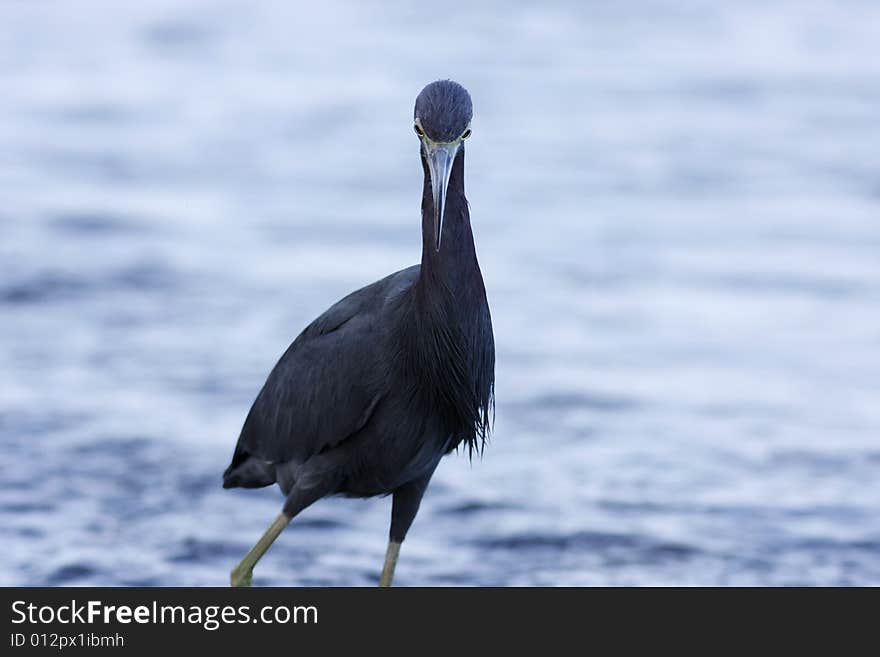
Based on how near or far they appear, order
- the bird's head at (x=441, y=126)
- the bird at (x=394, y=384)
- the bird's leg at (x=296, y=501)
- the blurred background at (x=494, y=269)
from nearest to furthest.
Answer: the bird's head at (x=441, y=126), the bird at (x=394, y=384), the bird's leg at (x=296, y=501), the blurred background at (x=494, y=269)

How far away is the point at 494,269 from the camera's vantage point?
40.8 feet

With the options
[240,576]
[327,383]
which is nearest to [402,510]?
[327,383]

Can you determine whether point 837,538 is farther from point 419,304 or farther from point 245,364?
point 245,364

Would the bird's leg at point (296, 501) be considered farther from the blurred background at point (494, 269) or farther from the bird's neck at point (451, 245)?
the blurred background at point (494, 269)

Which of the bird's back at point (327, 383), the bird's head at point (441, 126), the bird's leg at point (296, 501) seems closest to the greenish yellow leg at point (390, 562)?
the bird's leg at point (296, 501)

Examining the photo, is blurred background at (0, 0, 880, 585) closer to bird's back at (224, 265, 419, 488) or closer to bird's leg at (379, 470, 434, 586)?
bird's leg at (379, 470, 434, 586)

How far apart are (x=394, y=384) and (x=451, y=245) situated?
634 millimetres

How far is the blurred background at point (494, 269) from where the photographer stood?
8398 mm

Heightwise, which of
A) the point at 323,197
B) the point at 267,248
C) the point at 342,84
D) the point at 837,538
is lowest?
the point at 837,538

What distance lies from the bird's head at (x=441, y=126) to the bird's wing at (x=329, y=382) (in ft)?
2.73

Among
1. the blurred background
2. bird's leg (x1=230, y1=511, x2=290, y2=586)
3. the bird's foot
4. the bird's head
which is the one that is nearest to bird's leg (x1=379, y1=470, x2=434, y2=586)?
bird's leg (x1=230, y1=511, x2=290, y2=586)

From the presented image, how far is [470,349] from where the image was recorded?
6.08m
